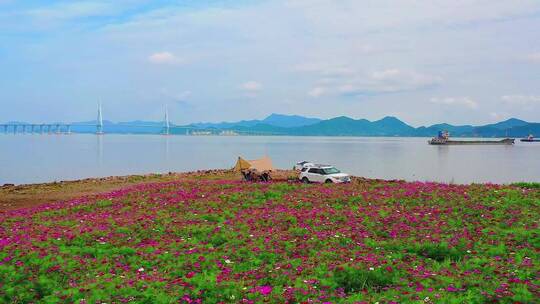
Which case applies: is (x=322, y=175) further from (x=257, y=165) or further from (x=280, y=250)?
(x=280, y=250)

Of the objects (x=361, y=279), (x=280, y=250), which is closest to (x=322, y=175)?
(x=280, y=250)

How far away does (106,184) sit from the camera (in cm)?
4234

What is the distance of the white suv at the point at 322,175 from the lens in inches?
1475

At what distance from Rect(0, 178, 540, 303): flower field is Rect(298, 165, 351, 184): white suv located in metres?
12.7

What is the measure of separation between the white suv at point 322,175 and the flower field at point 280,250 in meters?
12.7

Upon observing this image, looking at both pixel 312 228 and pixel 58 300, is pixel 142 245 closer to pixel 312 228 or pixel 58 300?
pixel 58 300

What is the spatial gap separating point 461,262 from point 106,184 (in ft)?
118

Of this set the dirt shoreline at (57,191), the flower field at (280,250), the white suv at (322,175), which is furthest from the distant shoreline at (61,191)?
the flower field at (280,250)

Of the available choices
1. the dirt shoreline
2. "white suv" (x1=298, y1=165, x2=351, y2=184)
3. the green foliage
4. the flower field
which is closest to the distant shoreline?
A: the dirt shoreline

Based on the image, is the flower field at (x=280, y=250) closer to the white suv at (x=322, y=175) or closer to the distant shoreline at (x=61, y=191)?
the distant shoreline at (x=61, y=191)

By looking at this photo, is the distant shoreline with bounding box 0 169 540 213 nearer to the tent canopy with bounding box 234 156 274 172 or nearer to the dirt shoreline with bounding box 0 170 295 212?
the dirt shoreline with bounding box 0 170 295 212

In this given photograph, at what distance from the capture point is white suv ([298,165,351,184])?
3747cm

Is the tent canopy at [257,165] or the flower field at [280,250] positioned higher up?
the tent canopy at [257,165]

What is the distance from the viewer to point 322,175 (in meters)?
38.1
